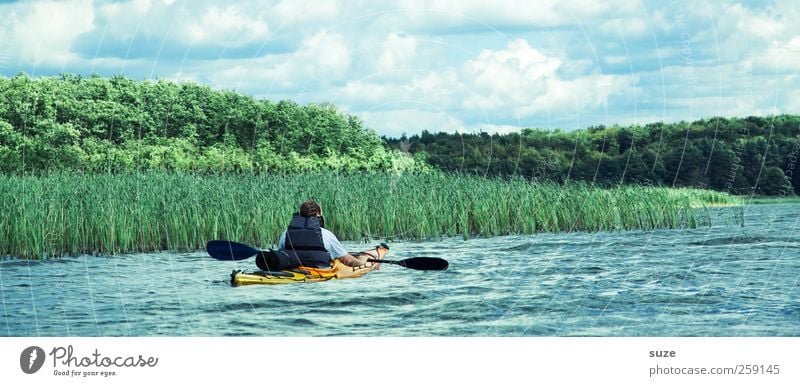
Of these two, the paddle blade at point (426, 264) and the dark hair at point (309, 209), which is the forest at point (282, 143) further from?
the dark hair at point (309, 209)

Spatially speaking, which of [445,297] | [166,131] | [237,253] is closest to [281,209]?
[237,253]

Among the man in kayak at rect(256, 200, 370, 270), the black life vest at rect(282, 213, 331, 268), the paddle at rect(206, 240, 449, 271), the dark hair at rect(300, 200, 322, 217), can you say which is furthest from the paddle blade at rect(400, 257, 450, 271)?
the dark hair at rect(300, 200, 322, 217)

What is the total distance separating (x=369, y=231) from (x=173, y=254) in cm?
380

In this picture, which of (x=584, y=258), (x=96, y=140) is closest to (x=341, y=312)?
(x=584, y=258)

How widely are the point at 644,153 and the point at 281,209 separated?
1985 centimetres

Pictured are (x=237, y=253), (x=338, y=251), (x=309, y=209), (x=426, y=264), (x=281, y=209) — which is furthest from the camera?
(x=281, y=209)

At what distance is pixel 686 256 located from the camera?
A: 701 inches

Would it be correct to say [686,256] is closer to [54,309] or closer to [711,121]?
[54,309]

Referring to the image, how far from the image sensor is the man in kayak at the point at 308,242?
13164mm

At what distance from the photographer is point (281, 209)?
18.4 metres

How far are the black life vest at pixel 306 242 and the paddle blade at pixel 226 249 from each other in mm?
1498

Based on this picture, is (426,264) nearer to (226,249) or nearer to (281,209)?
(226,249)

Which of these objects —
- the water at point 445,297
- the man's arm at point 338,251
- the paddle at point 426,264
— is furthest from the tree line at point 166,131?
the man's arm at point 338,251

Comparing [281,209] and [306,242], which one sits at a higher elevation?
[281,209]
